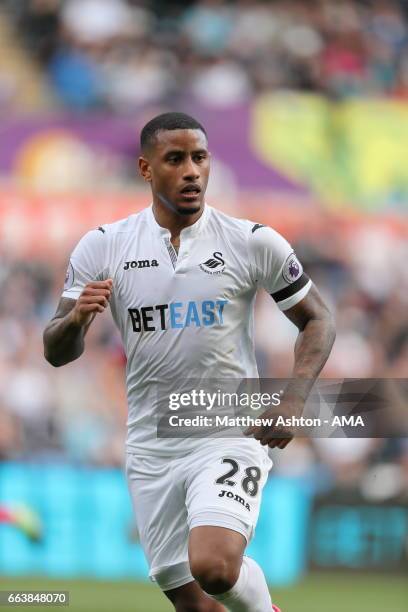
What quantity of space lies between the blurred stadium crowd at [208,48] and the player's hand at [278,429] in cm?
952

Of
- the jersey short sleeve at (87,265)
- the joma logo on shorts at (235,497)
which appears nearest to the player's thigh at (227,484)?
the joma logo on shorts at (235,497)

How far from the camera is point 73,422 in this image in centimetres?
1194

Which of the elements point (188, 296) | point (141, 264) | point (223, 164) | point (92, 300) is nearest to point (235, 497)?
point (188, 296)

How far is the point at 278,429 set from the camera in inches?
219

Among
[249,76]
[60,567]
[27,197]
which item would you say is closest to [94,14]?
[249,76]

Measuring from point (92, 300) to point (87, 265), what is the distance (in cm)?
65

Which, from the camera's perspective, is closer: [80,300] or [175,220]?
[80,300]

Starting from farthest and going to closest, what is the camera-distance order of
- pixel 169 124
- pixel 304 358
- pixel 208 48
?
pixel 208 48, pixel 169 124, pixel 304 358

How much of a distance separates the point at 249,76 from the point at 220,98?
672mm

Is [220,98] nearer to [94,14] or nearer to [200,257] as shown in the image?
[94,14]

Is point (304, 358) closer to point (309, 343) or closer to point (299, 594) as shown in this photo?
point (309, 343)

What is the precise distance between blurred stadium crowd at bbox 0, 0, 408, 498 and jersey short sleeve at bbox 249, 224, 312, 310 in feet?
18.0

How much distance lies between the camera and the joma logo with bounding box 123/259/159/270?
20.4 ft

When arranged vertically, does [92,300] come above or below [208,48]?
below
